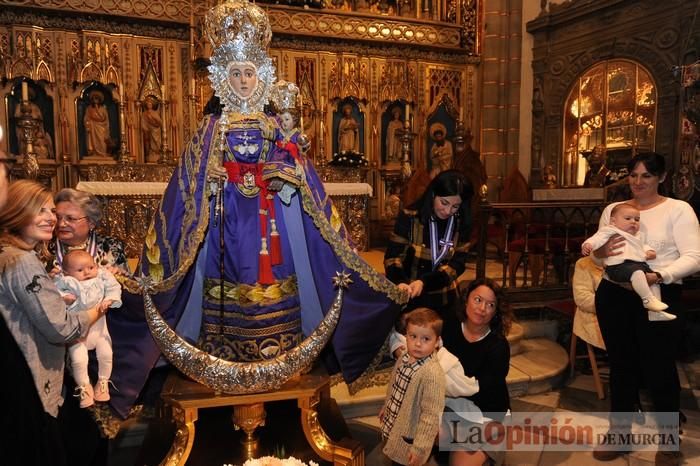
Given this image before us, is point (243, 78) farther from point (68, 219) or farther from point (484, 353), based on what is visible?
point (484, 353)

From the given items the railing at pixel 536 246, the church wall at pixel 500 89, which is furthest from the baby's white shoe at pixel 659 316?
the church wall at pixel 500 89

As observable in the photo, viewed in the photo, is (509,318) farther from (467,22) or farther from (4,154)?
(467,22)

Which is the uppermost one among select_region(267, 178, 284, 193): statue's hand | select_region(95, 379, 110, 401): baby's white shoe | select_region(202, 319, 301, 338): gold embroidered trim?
select_region(267, 178, 284, 193): statue's hand

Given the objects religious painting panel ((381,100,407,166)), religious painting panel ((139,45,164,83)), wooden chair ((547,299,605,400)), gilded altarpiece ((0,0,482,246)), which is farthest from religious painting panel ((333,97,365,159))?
wooden chair ((547,299,605,400))

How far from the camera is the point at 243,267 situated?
9.07ft

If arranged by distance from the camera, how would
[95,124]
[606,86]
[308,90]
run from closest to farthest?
1. [95,124]
2. [606,86]
3. [308,90]

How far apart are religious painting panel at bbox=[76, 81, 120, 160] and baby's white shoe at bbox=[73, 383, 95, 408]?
761 cm

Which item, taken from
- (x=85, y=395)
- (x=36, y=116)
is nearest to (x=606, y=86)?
(x=85, y=395)

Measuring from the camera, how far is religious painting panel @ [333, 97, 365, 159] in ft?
33.2

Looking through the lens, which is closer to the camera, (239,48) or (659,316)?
(239,48)

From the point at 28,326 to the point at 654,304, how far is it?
3190 millimetres

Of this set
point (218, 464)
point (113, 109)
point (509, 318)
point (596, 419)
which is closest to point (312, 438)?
point (218, 464)

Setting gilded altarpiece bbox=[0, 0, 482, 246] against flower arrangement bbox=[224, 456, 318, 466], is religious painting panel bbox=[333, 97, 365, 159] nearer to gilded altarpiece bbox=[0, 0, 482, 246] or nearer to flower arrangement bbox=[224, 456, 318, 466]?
gilded altarpiece bbox=[0, 0, 482, 246]

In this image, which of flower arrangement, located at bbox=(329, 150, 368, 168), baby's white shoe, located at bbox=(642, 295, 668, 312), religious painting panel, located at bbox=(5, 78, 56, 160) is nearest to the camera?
baby's white shoe, located at bbox=(642, 295, 668, 312)
